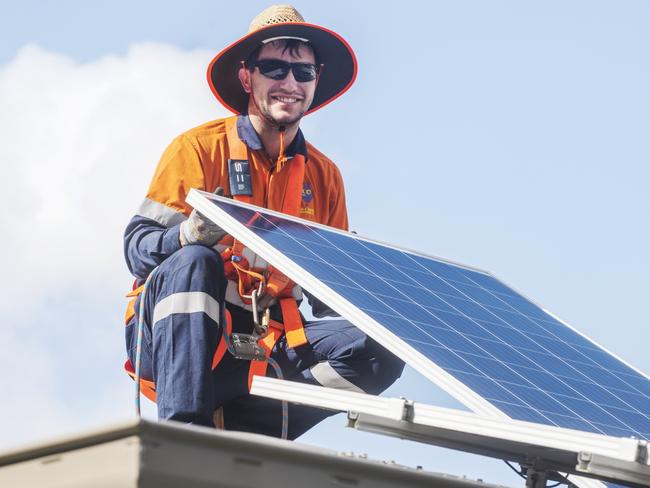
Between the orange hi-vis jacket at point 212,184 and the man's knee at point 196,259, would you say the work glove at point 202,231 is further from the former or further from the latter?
the orange hi-vis jacket at point 212,184

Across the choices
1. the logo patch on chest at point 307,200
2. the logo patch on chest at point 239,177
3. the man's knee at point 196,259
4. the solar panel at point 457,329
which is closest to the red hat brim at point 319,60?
the logo patch on chest at point 307,200

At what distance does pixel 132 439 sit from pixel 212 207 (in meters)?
3.67

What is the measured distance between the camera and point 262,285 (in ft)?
27.5

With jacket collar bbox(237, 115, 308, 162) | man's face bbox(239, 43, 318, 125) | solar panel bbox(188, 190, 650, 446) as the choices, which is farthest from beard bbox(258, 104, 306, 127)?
solar panel bbox(188, 190, 650, 446)

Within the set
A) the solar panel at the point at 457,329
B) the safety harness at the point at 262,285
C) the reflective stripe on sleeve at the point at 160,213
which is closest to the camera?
the solar panel at the point at 457,329

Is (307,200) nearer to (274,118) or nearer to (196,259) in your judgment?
(274,118)

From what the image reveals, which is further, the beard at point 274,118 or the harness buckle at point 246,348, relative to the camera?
the beard at point 274,118

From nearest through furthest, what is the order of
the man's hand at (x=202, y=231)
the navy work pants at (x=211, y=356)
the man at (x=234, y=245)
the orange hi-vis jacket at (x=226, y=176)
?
the navy work pants at (x=211, y=356) → the man at (x=234, y=245) → the man's hand at (x=202, y=231) → the orange hi-vis jacket at (x=226, y=176)

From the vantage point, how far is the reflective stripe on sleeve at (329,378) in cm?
860

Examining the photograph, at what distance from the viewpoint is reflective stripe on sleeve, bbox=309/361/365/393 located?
339 inches

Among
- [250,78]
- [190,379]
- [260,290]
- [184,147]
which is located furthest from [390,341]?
[250,78]

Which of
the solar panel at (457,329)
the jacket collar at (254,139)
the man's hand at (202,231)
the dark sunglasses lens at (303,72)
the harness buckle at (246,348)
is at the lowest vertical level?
the harness buckle at (246,348)

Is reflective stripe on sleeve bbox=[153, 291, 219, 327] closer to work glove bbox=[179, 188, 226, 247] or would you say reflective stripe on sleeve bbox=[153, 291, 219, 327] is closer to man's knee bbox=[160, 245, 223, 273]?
man's knee bbox=[160, 245, 223, 273]

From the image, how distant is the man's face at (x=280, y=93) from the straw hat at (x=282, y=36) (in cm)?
11
